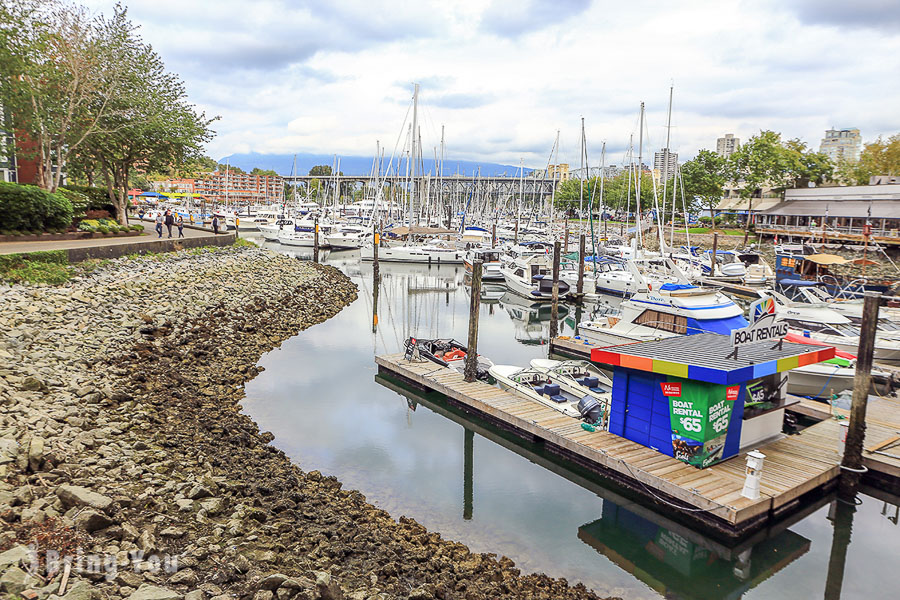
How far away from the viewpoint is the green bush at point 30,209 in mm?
21297

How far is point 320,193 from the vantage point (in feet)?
424

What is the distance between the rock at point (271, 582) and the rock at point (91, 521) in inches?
82.4

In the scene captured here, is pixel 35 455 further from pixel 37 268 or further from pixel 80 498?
pixel 37 268

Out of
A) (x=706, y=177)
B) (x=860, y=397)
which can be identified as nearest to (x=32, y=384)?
(x=860, y=397)

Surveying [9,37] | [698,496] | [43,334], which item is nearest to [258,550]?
[698,496]

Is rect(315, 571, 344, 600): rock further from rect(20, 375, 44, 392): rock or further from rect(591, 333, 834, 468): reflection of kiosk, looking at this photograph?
rect(20, 375, 44, 392): rock

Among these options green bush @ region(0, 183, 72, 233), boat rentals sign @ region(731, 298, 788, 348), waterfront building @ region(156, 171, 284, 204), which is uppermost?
waterfront building @ region(156, 171, 284, 204)

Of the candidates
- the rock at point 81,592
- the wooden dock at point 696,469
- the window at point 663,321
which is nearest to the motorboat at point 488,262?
the window at point 663,321

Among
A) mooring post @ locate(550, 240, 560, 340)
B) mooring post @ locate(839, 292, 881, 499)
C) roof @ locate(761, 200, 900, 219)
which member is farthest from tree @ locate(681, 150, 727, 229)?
mooring post @ locate(839, 292, 881, 499)

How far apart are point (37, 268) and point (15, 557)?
51.7ft

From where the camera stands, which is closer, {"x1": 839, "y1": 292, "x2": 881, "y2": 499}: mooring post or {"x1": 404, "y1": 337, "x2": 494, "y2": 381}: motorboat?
{"x1": 839, "y1": 292, "x2": 881, "y2": 499}: mooring post

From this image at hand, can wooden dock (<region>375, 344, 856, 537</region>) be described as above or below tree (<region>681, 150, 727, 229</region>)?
below

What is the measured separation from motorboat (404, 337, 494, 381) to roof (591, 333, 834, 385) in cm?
578

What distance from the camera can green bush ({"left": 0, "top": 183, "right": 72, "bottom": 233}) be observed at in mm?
21297
